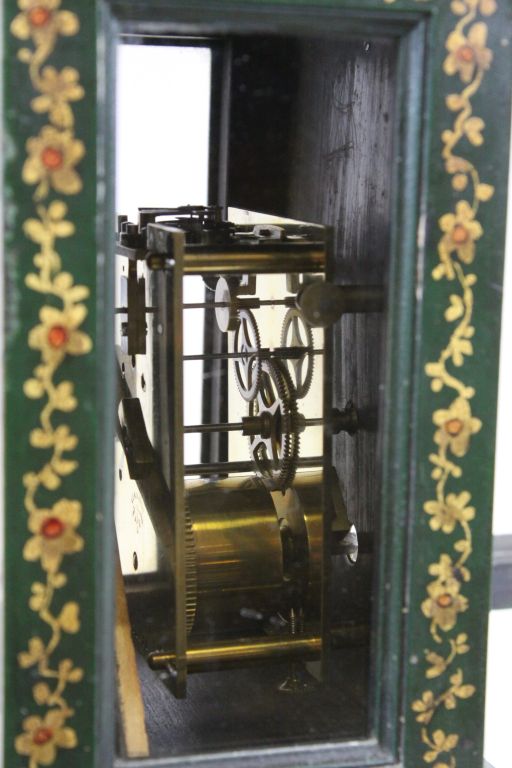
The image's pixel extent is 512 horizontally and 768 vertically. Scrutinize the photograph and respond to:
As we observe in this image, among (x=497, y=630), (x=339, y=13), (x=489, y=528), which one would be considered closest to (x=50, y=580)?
(x=489, y=528)

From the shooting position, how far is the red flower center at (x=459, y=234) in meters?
1.25

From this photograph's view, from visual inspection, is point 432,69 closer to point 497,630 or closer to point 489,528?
point 489,528

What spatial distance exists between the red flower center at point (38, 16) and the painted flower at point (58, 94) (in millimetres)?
39

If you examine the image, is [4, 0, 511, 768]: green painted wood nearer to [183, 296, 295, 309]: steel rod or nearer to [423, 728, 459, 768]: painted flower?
[423, 728, 459, 768]: painted flower

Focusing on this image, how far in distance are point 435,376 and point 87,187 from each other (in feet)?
1.27

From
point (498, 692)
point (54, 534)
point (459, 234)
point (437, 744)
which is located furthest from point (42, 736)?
point (498, 692)

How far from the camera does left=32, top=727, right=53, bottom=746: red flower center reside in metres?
1.23

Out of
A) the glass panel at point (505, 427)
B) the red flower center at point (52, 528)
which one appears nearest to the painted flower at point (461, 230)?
the red flower center at point (52, 528)

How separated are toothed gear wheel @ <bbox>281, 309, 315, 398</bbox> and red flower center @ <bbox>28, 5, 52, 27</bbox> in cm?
52

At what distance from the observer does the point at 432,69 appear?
3.99ft

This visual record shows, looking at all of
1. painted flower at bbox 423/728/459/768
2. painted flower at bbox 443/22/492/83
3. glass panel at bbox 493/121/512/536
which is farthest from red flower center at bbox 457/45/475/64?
glass panel at bbox 493/121/512/536

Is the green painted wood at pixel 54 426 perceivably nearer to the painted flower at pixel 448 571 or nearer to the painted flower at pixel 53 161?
the painted flower at pixel 53 161

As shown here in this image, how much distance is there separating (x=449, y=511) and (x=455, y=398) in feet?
0.38

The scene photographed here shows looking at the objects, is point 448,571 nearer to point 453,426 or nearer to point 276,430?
point 453,426
